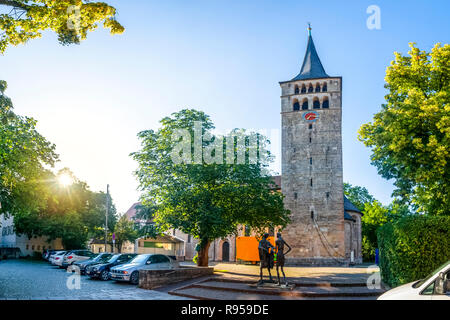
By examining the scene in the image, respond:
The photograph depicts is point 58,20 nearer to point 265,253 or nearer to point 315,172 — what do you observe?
point 265,253

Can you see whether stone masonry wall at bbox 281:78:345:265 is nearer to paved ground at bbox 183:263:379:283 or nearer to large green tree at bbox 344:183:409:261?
paved ground at bbox 183:263:379:283

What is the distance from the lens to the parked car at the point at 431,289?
6281mm

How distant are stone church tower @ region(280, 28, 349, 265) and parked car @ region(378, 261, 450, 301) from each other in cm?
3496

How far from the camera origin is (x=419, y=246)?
525 inches

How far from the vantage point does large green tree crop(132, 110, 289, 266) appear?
21.3 meters

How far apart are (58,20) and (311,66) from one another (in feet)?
140

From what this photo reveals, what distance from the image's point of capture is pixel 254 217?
24.3m

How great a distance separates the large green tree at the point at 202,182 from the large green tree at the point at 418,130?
294 inches

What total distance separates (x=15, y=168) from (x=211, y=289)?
362 inches
